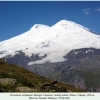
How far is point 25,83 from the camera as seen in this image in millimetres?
13219

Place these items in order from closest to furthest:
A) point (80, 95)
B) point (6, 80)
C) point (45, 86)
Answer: point (80, 95) < point (6, 80) < point (45, 86)

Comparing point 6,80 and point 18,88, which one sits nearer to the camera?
point 18,88

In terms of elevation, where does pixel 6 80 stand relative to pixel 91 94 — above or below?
above

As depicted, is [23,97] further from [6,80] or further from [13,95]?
[6,80]

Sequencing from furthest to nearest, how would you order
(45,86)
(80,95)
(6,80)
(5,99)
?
(45,86)
(6,80)
(80,95)
(5,99)

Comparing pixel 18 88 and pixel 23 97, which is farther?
pixel 18 88

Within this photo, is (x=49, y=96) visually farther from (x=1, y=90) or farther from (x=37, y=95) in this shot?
(x=1, y=90)

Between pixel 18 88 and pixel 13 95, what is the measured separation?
1.08 metres

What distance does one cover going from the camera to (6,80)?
12.4 meters

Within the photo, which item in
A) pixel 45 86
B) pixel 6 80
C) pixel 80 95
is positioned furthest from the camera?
pixel 45 86

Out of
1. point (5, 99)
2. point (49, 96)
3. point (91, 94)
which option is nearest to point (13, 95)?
point (5, 99)

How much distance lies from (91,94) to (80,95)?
52cm

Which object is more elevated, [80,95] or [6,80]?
[6,80]

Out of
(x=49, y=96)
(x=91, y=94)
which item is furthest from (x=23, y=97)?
(x=91, y=94)
